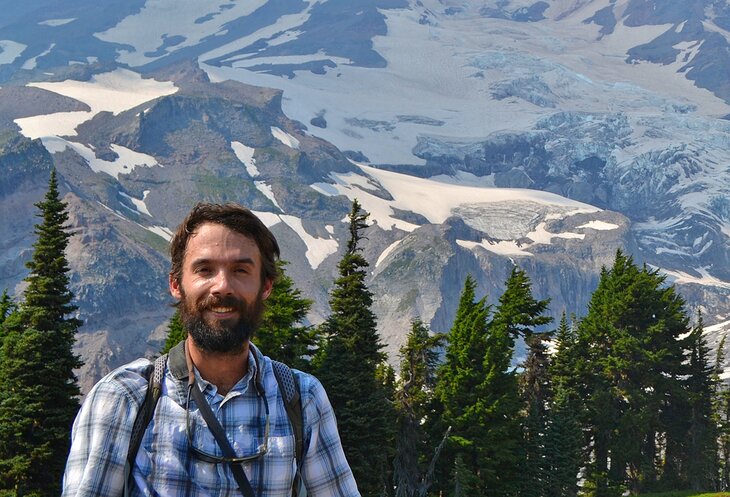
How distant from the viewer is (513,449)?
59.2 metres

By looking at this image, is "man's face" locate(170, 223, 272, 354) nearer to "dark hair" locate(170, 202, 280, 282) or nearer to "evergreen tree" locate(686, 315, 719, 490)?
"dark hair" locate(170, 202, 280, 282)

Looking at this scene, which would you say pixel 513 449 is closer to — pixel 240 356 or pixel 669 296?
pixel 669 296

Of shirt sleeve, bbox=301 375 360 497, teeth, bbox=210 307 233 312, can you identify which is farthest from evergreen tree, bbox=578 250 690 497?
teeth, bbox=210 307 233 312

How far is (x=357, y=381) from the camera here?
147ft

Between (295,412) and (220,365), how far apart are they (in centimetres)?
58

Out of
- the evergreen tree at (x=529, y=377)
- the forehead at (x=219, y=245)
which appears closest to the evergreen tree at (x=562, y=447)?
the evergreen tree at (x=529, y=377)

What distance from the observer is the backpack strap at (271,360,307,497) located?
6234 mm

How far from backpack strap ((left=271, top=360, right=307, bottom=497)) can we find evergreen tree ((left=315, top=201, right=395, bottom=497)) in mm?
37737

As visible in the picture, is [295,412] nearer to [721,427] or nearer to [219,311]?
[219,311]

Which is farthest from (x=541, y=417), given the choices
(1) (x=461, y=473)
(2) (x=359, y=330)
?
(2) (x=359, y=330)

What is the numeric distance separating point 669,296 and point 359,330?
37351mm

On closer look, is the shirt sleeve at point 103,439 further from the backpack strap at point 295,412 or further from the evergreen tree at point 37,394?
the evergreen tree at point 37,394

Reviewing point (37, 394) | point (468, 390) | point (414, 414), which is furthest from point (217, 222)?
point (468, 390)

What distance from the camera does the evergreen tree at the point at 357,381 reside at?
44.4m
